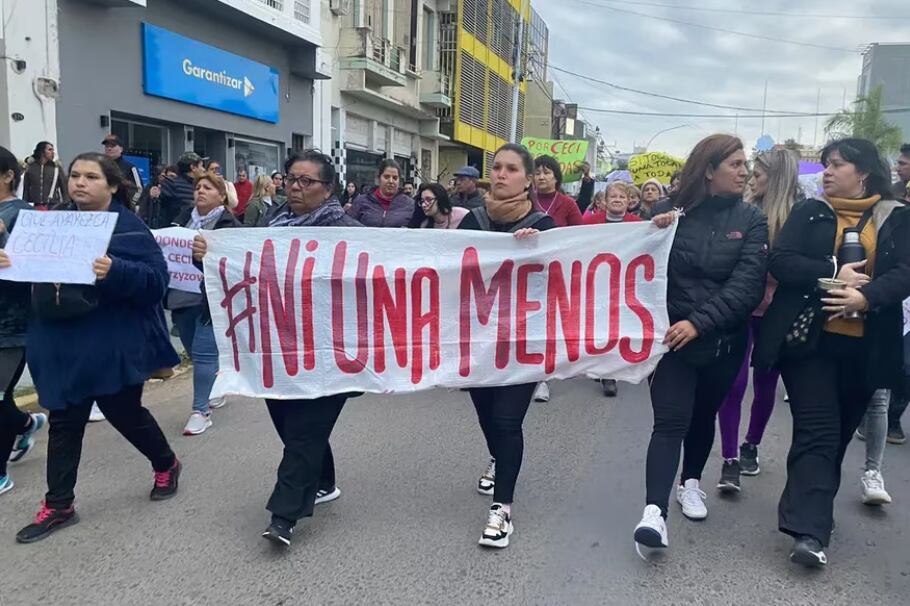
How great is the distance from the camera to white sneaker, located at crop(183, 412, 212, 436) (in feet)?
17.2

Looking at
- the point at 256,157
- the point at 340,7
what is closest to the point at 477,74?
the point at 340,7

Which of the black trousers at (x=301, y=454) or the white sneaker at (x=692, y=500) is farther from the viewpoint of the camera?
the white sneaker at (x=692, y=500)

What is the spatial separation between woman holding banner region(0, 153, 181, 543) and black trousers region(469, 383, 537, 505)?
69.4 inches

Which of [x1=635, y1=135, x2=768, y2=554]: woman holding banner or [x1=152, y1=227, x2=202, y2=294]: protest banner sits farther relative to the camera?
[x1=152, y1=227, x2=202, y2=294]: protest banner

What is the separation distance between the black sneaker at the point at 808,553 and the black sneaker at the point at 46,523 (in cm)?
342

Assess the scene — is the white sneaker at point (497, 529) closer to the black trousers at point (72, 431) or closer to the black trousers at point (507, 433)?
the black trousers at point (507, 433)

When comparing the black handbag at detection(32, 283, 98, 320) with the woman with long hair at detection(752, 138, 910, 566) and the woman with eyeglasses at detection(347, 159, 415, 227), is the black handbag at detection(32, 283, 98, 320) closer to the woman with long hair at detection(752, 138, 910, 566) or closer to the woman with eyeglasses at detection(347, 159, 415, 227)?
the woman with long hair at detection(752, 138, 910, 566)

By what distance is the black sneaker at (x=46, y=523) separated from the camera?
138 inches

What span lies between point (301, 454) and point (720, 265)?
212 centimetres

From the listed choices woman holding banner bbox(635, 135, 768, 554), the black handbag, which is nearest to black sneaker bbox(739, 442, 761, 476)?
woman holding banner bbox(635, 135, 768, 554)

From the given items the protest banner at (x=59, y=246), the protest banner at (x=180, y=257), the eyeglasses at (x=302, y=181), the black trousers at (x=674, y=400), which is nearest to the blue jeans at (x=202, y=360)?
the protest banner at (x=180, y=257)

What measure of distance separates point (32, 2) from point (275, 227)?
8369 millimetres

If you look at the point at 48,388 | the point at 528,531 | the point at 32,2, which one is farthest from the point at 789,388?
the point at 32,2

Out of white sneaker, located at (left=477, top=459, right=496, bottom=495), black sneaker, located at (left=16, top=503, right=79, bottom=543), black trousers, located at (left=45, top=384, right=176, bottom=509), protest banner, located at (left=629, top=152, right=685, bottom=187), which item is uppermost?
protest banner, located at (left=629, top=152, right=685, bottom=187)
